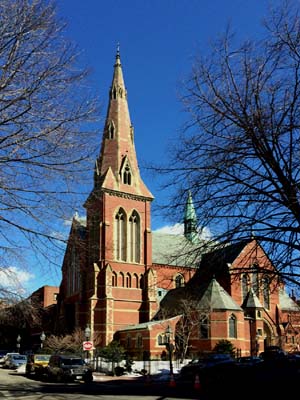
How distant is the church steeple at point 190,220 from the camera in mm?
12633

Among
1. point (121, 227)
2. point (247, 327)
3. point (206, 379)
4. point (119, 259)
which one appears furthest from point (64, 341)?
point (206, 379)

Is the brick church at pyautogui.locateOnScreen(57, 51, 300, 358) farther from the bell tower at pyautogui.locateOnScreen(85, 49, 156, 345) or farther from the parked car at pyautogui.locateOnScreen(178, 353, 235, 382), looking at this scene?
the parked car at pyautogui.locateOnScreen(178, 353, 235, 382)

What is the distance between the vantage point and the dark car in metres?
26.3

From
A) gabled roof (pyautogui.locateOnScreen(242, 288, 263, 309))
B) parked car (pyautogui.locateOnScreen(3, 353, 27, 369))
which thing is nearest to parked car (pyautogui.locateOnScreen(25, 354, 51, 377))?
parked car (pyautogui.locateOnScreen(3, 353, 27, 369))

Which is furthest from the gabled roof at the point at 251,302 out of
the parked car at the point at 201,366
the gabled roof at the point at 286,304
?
the parked car at the point at 201,366

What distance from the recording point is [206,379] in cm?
2448

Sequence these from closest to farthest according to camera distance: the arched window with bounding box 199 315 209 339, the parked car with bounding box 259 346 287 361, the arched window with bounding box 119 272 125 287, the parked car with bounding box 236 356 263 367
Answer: the parked car with bounding box 236 356 263 367, the parked car with bounding box 259 346 287 361, the arched window with bounding box 199 315 209 339, the arched window with bounding box 119 272 125 287

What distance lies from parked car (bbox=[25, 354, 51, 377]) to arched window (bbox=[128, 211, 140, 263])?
2257cm

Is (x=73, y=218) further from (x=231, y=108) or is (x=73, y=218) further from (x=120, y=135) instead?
(x=120, y=135)

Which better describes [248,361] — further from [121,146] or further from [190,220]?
[121,146]

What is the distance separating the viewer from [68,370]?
26.4m

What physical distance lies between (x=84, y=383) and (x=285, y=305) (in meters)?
36.8

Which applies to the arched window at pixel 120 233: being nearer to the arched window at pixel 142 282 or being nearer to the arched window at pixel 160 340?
the arched window at pixel 142 282

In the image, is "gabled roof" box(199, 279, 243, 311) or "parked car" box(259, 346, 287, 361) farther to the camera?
"gabled roof" box(199, 279, 243, 311)
